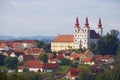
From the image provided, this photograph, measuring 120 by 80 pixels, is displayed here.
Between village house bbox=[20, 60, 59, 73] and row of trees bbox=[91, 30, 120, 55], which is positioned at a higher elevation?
row of trees bbox=[91, 30, 120, 55]

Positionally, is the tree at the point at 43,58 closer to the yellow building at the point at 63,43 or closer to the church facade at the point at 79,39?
the church facade at the point at 79,39

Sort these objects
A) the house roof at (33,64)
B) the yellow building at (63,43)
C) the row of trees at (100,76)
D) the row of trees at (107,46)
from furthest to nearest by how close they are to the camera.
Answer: the yellow building at (63,43), the row of trees at (107,46), the house roof at (33,64), the row of trees at (100,76)

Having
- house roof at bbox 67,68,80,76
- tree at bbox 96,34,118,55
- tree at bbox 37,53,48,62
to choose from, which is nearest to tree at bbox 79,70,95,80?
house roof at bbox 67,68,80,76

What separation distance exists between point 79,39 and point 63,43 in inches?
186

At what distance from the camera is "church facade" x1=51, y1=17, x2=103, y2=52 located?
9744 cm

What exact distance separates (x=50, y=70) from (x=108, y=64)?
425 inches

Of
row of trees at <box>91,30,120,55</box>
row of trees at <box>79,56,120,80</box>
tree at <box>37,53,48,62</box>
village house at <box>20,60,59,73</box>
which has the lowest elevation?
row of trees at <box>79,56,120,80</box>

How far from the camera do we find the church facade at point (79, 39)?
97.4 meters

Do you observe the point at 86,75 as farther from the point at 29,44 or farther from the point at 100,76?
the point at 29,44

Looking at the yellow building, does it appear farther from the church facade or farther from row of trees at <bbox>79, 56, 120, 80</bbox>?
row of trees at <bbox>79, 56, 120, 80</bbox>

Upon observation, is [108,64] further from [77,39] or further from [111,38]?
[77,39]

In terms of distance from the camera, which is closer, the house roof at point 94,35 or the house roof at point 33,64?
the house roof at point 33,64

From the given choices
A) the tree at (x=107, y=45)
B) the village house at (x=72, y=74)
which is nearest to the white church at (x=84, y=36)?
the tree at (x=107, y=45)

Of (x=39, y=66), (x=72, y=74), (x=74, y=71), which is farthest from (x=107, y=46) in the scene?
(x=72, y=74)
